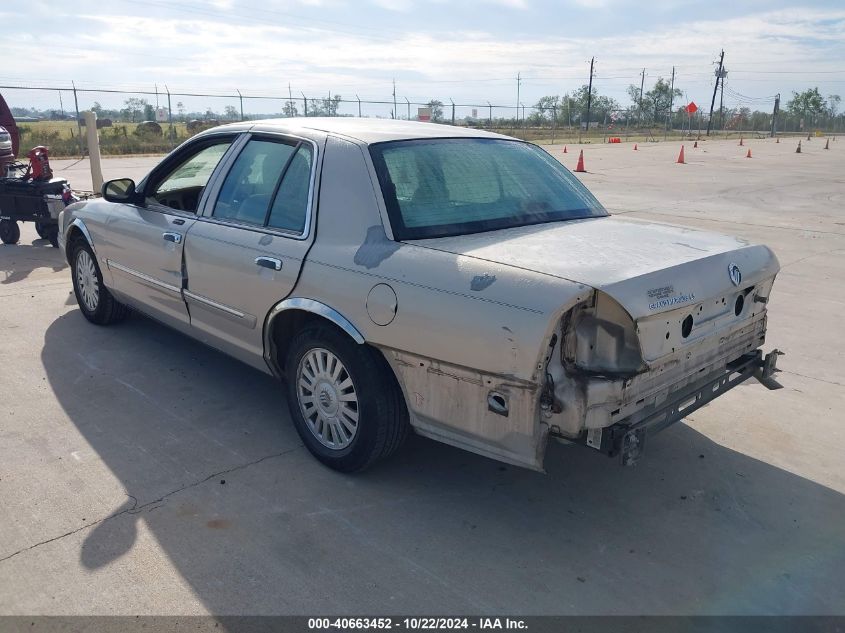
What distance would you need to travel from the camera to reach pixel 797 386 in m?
4.92

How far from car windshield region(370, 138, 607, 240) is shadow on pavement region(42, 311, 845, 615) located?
49.8 inches

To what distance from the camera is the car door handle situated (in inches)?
147

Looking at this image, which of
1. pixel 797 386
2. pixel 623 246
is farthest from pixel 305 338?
pixel 797 386

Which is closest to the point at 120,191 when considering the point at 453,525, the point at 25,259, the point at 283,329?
the point at 283,329

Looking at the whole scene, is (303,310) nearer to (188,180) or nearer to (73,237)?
(188,180)

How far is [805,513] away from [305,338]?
2511mm

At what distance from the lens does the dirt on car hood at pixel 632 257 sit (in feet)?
9.43

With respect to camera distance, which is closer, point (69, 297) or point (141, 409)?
point (141, 409)

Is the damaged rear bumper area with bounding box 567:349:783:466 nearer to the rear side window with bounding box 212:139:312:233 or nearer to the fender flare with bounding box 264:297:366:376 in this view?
the fender flare with bounding box 264:297:366:376

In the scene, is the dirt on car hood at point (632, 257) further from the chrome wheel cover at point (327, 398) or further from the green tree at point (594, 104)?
the green tree at point (594, 104)

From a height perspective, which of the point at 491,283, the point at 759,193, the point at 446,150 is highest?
the point at 446,150

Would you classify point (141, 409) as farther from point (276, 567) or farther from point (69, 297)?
point (69, 297)

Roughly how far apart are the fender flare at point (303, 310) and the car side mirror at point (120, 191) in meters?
Result: 1.85

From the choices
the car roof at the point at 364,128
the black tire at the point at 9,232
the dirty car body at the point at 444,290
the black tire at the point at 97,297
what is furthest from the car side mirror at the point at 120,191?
the black tire at the point at 9,232
